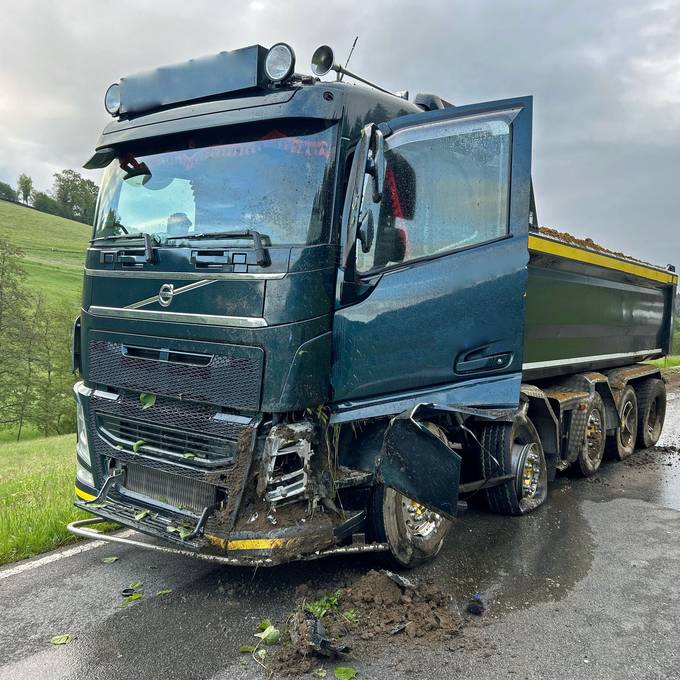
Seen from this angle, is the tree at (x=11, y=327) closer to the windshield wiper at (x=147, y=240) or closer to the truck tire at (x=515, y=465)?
the windshield wiper at (x=147, y=240)

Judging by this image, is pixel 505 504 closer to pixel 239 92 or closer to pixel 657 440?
pixel 239 92

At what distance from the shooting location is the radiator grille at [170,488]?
3.42m

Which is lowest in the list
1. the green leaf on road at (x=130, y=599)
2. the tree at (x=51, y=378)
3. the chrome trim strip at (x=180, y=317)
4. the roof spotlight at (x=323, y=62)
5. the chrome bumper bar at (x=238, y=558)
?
the tree at (x=51, y=378)

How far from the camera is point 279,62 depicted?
11.5 feet

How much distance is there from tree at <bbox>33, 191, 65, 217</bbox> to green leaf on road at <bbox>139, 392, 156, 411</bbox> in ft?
294

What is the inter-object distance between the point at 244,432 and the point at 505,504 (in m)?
2.73

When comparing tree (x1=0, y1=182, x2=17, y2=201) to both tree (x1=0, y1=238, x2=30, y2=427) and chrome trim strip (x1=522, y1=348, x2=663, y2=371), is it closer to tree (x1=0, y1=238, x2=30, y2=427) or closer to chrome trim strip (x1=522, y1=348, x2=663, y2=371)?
tree (x1=0, y1=238, x2=30, y2=427)

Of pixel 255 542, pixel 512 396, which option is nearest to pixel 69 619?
pixel 255 542

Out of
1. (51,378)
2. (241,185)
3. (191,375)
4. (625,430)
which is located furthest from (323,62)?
(51,378)

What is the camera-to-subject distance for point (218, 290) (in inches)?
133

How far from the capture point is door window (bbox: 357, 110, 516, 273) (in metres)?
3.56

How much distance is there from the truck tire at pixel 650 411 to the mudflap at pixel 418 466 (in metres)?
5.68

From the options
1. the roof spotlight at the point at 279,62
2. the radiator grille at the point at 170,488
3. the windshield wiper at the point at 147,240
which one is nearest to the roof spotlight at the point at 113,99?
the windshield wiper at the point at 147,240

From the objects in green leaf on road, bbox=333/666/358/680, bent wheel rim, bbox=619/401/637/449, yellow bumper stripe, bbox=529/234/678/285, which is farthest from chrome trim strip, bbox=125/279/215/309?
bent wheel rim, bbox=619/401/637/449
